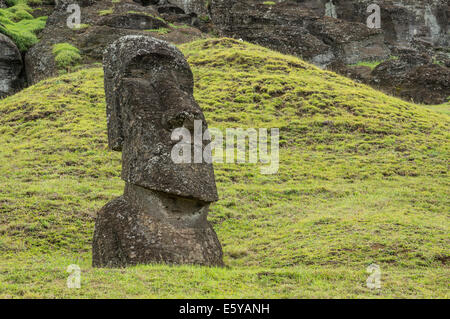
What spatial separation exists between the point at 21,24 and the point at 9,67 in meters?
7.87

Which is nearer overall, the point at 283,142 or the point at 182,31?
the point at 283,142

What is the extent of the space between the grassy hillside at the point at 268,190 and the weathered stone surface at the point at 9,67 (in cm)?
403

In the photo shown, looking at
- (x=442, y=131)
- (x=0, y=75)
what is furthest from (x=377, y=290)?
(x=0, y=75)

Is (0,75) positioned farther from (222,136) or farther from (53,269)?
(53,269)

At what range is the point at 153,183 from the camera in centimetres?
779

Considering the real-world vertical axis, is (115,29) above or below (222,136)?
above

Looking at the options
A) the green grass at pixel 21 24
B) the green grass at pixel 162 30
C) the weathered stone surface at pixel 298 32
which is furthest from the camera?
the weathered stone surface at pixel 298 32

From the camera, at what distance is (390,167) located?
15.9 m

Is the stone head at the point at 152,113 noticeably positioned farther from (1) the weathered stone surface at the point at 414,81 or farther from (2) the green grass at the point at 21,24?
(2) the green grass at the point at 21,24

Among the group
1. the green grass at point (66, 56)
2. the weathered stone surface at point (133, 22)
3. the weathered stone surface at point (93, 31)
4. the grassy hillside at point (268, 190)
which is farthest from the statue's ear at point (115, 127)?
the weathered stone surface at point (133, 22)

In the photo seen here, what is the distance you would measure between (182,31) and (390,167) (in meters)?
19.6

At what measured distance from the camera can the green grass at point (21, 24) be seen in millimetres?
28670

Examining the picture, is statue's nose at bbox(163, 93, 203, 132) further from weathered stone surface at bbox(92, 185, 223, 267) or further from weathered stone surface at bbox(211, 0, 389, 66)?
weathered stone surface at bbox(211, 0, 389, 66)

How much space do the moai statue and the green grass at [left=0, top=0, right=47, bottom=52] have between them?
21.9 metres
